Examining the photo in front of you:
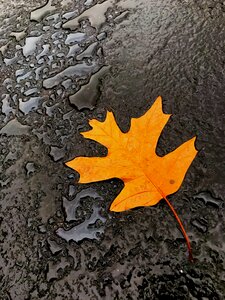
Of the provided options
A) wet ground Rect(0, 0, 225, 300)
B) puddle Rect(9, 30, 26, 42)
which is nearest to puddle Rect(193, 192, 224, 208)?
wet ground Rect(0, 0, 225, 300)

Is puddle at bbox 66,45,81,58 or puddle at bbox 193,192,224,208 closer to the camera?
puddle at bbox 193,192,224,208

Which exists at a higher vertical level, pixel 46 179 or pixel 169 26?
pixel 169 26

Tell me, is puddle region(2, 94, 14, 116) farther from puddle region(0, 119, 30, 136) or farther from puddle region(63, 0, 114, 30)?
puddle region(63, 0, 114, 30)

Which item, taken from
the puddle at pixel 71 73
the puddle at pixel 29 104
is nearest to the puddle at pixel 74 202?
the puddle at pixel 29 104

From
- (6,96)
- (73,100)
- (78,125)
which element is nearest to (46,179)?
(78,125)

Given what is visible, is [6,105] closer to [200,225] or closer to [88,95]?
[88,95]

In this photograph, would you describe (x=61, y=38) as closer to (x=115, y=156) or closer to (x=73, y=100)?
(x=73, y=100)

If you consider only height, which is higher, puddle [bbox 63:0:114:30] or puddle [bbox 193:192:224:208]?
puddle [bbox 63:0:114:30]
